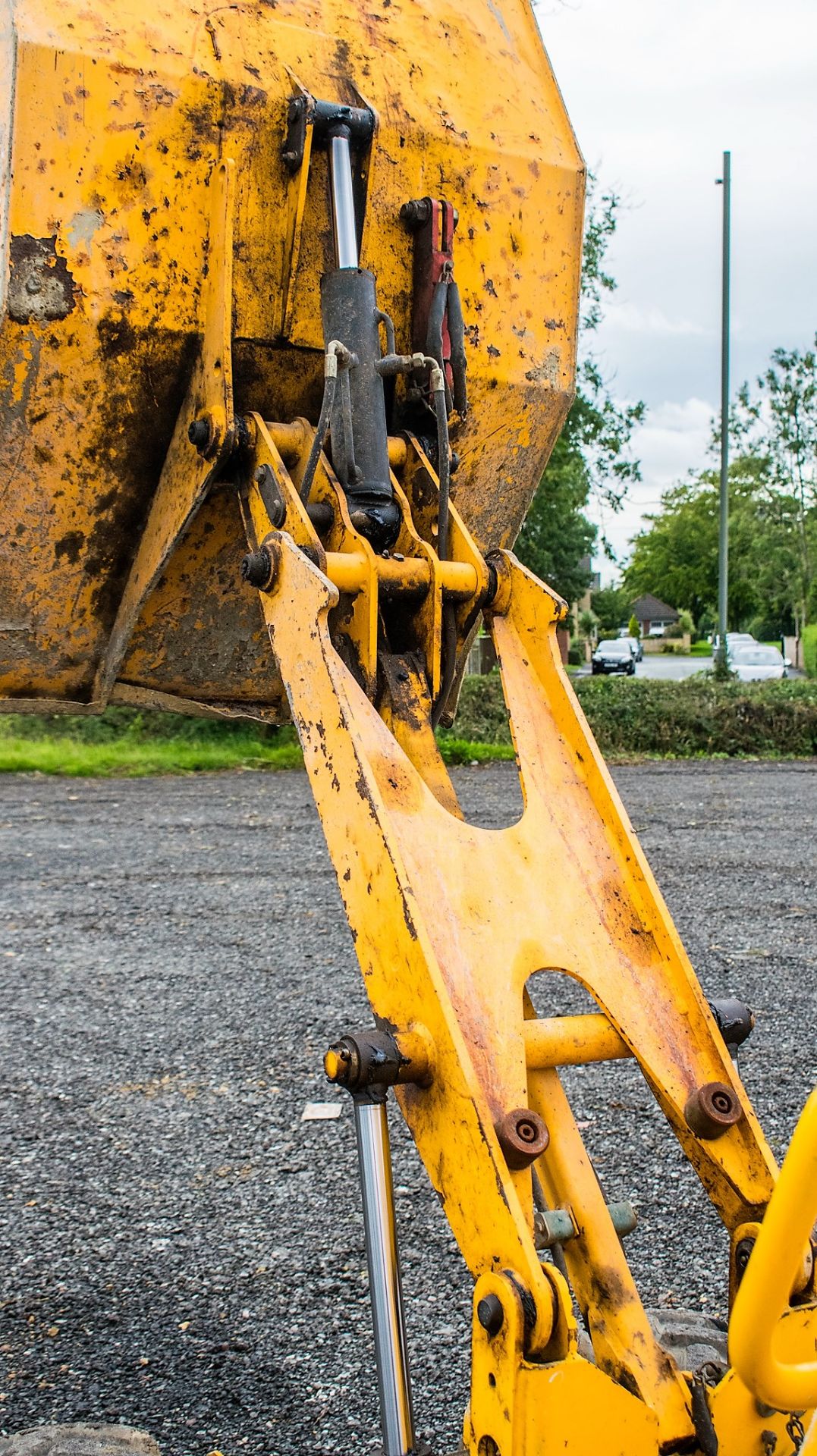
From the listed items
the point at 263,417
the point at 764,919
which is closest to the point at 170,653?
the point at 263,417

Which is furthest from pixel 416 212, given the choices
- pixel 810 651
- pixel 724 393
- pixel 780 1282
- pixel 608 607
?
pixel 608 607

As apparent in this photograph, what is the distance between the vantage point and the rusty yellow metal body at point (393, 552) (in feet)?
5.02

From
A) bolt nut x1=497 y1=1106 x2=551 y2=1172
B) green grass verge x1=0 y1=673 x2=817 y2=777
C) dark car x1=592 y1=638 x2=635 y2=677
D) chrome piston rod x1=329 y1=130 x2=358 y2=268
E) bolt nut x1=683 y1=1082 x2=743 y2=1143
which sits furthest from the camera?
dark car x1=592 y1=638 x2=635 y2=677

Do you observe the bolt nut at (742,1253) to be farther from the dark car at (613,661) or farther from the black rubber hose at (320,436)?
the dark car at (613,661)

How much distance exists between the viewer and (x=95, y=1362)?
2379 millimetres

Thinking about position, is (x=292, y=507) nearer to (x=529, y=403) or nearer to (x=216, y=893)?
(x=529, y=403)

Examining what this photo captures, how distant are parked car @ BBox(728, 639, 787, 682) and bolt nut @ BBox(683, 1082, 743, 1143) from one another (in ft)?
69.4

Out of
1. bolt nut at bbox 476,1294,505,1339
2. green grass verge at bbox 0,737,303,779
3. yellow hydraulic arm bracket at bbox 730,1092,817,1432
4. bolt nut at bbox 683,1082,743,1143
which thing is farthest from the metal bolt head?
green grass verge at bbox 0,737,303,779

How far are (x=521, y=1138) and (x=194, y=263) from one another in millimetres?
1634

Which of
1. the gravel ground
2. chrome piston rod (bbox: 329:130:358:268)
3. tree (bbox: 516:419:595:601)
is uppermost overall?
tree (bbox: 516:419:595:601)

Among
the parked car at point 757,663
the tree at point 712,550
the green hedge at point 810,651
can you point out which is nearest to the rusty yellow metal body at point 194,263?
the parked car at point 757,663

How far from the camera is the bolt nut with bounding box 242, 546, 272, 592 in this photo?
6.53 feet

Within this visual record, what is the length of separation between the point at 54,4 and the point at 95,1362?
2.46m

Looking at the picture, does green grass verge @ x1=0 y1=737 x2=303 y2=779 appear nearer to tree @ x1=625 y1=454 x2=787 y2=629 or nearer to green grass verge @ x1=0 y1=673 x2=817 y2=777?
green grass verge @ x1=0 y1=673 x2=817 y2=777
